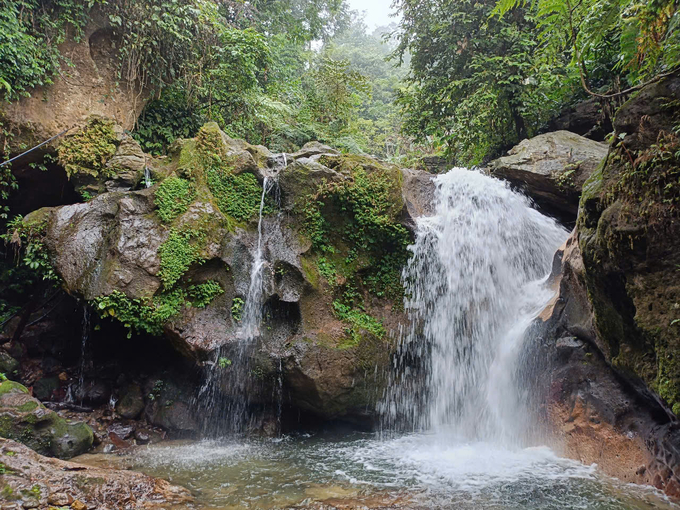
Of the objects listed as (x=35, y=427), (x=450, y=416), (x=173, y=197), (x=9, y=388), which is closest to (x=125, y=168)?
(x=173, y=197)

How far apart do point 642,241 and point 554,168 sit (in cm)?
564

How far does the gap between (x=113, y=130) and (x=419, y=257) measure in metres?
7.05

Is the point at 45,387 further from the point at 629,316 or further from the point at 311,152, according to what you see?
the point at 629,316

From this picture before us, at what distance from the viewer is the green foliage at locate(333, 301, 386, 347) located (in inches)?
298

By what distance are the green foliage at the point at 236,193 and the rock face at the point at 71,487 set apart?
4901 mm

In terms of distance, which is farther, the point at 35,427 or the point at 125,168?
the point at 125,168

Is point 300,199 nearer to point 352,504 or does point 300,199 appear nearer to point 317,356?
point 317,356

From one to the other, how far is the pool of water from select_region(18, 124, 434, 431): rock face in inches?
47.4

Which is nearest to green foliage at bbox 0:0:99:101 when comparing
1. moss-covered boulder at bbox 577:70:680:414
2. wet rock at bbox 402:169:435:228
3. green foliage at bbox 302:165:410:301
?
green foliage at bbox 302:165:410:301

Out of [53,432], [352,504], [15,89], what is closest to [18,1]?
[15,89]

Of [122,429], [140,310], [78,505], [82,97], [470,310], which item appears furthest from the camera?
[82,97]

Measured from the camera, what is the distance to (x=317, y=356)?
23.4ft

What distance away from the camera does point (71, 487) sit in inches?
155

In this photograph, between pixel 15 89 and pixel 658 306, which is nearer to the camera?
pixel 658 306
